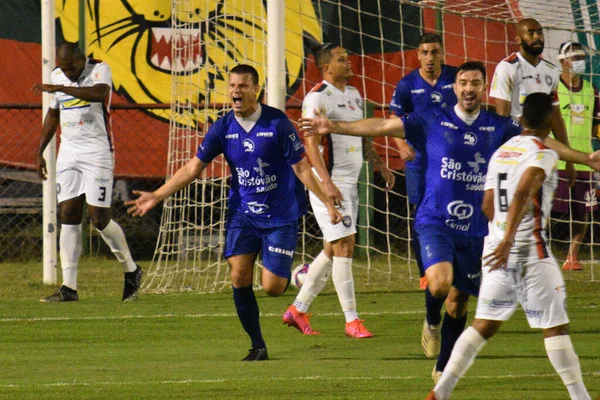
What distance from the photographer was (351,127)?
7.22 metres

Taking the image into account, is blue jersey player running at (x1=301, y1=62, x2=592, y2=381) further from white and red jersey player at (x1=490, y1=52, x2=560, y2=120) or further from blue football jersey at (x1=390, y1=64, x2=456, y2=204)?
white and red jersey player at (x1=490, y1=52, x2=560, y2=120)

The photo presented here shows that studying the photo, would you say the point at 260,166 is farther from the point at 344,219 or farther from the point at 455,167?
the point at 344,219

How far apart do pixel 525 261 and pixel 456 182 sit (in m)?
1.51

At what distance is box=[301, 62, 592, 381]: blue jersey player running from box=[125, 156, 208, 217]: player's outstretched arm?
4.97ft

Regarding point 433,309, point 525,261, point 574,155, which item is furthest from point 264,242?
point 525,261

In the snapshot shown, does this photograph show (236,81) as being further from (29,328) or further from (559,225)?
(559,225)

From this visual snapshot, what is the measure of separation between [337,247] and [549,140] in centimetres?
373

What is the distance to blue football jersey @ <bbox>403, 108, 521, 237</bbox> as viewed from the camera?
7562 mm

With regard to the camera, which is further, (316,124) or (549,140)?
(316,124)

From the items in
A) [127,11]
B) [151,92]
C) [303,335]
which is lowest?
[303,335]

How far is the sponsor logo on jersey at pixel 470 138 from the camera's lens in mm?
7602

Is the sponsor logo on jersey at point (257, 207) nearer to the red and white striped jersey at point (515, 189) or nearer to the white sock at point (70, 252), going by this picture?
the red and white striped jersey at point (515, 189)

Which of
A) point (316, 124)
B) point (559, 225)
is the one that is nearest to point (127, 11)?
point (559, 225)

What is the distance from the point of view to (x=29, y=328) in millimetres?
10078
